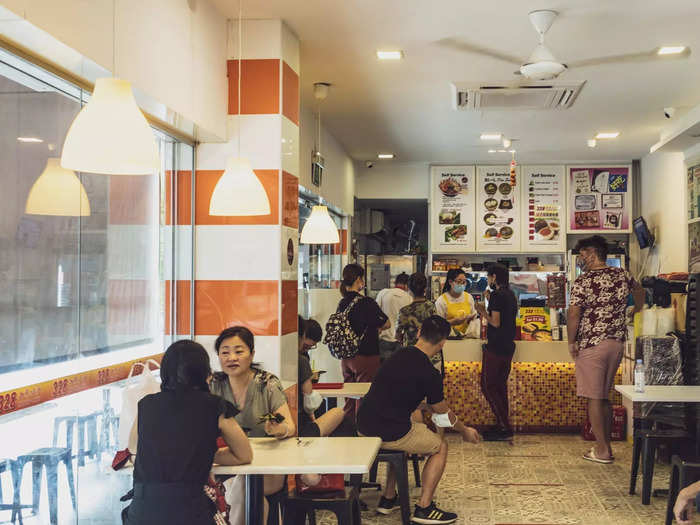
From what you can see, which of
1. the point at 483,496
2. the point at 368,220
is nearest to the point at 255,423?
the point at 483,496

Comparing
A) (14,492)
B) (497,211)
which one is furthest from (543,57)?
(497,211)

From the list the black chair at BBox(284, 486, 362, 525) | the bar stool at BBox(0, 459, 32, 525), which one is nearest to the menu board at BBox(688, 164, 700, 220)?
the black chair at BBox(284, 486, 362, 525)

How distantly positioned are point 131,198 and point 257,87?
46.1 inches

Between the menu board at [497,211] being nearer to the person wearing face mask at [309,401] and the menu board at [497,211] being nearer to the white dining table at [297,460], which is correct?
the person wearing face mask at [309,401]

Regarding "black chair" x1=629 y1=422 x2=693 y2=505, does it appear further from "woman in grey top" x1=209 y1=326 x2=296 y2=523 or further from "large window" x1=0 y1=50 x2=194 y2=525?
"large window" x1=0 y1=50 x2=194 y2=525

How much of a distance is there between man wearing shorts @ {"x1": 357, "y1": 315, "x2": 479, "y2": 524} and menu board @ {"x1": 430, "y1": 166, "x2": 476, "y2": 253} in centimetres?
566

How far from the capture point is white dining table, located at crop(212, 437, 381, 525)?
301 cm

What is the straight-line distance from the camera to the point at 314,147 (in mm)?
7293

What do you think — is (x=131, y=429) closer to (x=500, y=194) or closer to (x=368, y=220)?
(x=500, y=194)

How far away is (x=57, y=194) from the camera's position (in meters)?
3.08

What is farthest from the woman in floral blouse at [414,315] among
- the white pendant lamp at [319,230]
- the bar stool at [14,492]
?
the bar stool at [14,492]

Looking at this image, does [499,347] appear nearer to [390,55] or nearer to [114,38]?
[390,55]

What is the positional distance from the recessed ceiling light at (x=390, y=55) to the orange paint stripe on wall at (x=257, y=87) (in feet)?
3.00

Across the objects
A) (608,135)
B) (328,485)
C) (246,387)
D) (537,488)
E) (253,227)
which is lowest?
(537,488)
